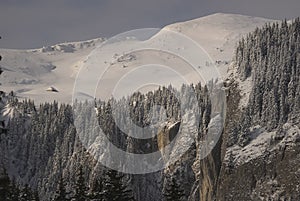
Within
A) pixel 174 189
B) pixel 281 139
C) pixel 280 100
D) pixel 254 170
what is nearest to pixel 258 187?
pixel 254 170

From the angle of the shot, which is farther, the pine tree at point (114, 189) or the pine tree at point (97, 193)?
the pine tree at point (97, 193)

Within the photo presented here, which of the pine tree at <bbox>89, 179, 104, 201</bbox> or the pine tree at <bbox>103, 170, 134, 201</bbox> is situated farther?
the pine tree at <bbox>89, 179, 104, 201</bbox>

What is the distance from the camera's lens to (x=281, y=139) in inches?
7160

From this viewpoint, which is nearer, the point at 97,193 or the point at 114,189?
the point at 114,189

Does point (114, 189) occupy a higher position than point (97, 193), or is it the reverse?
point (114, 189)

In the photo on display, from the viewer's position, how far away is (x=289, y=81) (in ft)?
649

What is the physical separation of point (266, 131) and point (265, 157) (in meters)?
12.2

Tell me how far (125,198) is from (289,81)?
156 metres

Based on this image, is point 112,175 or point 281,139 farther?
point 281,139

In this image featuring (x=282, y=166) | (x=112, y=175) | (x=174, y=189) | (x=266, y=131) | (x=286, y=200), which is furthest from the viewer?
(x=266, y=131)

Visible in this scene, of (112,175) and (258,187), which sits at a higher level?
(258,187)

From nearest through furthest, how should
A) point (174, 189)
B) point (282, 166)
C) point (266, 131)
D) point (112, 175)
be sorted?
point (112, 175), point (174, 189), point (282, 166), point (266, 131)

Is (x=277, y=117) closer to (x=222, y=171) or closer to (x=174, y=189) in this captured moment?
(x=222, y=171)

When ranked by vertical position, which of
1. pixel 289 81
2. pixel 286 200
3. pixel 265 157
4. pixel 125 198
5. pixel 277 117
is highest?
pixel 289 81
